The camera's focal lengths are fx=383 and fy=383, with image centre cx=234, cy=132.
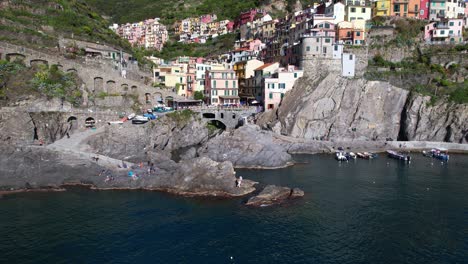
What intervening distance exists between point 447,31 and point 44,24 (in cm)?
7932

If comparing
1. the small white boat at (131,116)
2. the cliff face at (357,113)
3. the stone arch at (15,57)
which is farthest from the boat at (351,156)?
the stone arch at (15,57)

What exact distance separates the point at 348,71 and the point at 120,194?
47.8 metres

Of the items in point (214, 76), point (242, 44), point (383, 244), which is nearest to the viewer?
point (383, 244)

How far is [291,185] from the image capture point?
4006 cm

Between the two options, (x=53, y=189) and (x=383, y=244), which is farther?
(x=53, y=189)

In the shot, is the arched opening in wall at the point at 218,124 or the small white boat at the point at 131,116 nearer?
the small white boat at the point at 131,116

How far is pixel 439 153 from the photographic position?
53.8 m

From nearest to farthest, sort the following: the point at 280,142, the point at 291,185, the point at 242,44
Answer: the point at 291,185, the point at 280,142, the point at 242,44

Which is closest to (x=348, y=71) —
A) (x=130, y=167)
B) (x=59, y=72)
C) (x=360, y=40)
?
(x=360, y=40)

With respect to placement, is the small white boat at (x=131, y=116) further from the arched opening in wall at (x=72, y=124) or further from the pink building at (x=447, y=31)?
the pink building at (x=447, y=31)

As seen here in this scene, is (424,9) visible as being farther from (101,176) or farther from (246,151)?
(101,176)

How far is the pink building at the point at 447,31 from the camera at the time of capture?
72438mm

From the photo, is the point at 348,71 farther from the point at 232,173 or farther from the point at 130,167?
the point at 130,167

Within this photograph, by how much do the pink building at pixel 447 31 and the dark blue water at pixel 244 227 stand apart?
42.1m
